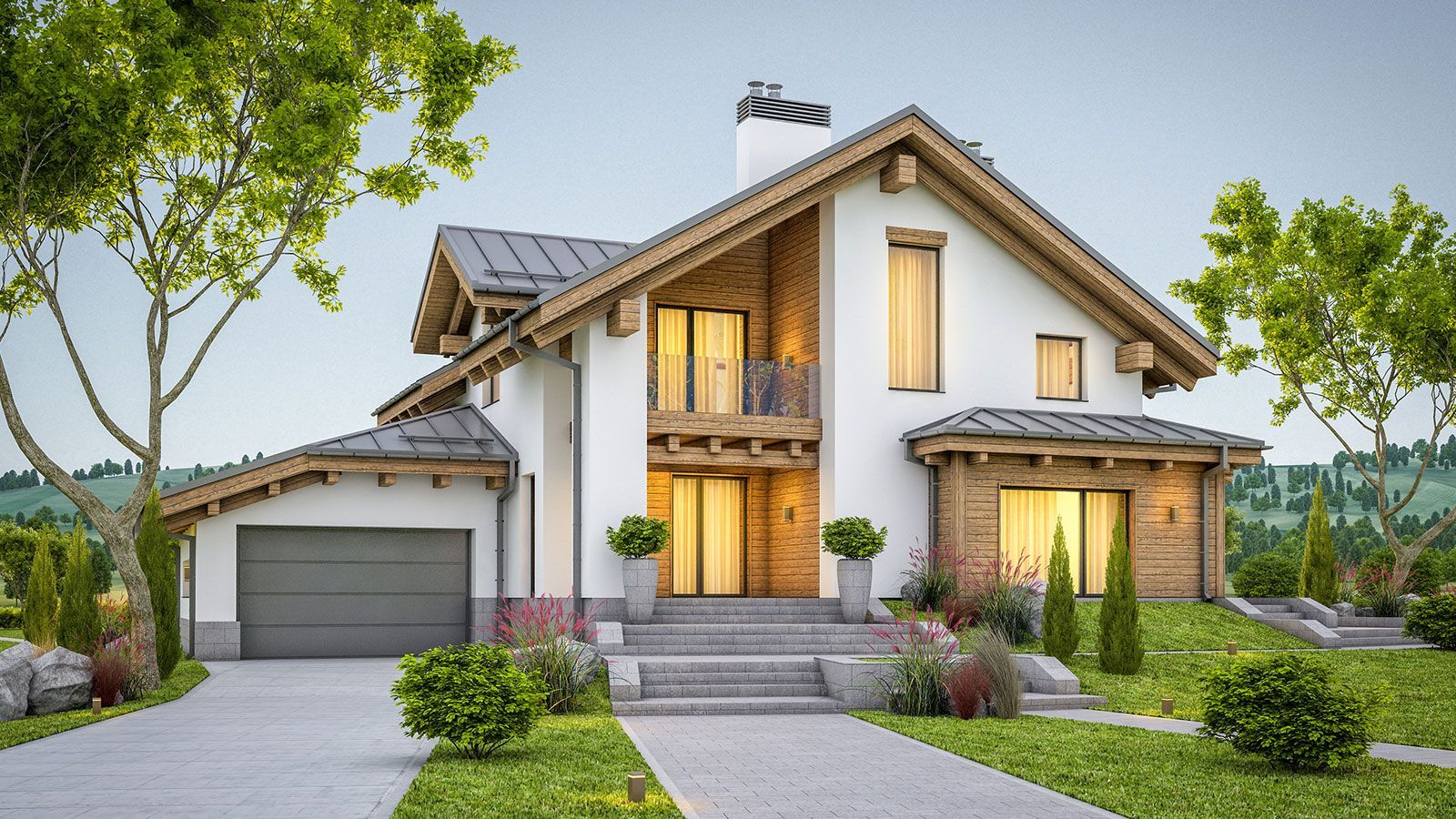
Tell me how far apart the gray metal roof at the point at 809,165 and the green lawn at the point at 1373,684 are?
628 centimetres

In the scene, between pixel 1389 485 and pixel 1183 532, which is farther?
pixel 1389 485

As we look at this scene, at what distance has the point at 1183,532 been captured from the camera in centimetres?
1994

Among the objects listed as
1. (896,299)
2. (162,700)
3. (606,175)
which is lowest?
(162,700)

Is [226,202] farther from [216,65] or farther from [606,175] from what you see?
[606,175]

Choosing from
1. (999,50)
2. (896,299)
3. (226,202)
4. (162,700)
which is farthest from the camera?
(999,50)

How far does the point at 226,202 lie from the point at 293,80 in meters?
2.00

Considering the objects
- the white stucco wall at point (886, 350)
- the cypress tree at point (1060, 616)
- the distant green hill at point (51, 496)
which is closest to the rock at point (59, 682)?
the white stucco wall at point (886, 350)

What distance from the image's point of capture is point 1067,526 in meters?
19.7

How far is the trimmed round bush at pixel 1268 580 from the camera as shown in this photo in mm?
20531

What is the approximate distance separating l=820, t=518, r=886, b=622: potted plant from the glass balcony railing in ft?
7.33

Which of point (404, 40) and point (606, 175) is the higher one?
point (606, 175)

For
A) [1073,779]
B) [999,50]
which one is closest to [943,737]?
[1073,779]

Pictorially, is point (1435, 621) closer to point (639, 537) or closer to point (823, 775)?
point (639, 537)

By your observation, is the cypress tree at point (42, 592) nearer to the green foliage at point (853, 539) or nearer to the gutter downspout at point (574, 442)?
the gutter downspout at point (574, 442)
